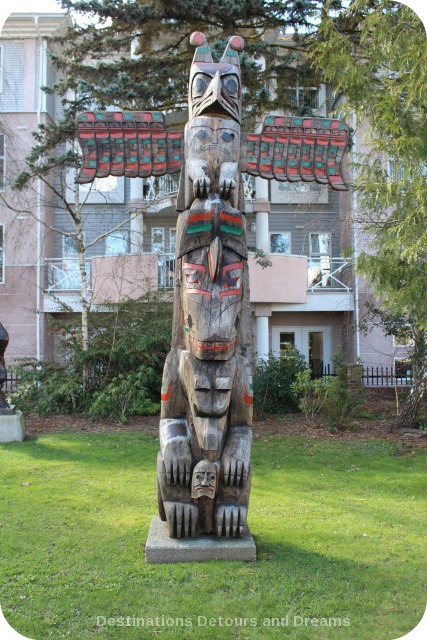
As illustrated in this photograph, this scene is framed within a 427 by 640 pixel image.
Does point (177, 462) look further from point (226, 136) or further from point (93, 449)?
point (93, 449)

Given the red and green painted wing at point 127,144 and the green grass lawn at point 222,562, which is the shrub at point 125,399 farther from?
the red and green painted wing at point 127,144

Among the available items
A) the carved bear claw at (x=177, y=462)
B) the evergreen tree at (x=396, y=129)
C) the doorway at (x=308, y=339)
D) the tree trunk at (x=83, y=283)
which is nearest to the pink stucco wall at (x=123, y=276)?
the tree trunk at (x=83, y=283)

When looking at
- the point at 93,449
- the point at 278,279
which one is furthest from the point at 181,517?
the point at 278,279

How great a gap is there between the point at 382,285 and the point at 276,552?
467 cm

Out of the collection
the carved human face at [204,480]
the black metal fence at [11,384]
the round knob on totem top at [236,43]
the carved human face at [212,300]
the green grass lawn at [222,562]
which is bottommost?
the green grass lawn at [222,562]

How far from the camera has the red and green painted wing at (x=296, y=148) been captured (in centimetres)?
514

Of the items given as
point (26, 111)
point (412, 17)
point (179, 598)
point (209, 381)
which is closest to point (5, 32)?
point (26, 111)

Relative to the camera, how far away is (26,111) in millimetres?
Result: 16531

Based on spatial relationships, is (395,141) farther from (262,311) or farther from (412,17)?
(262,311)

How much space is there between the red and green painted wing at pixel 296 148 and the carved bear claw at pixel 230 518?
3.04m

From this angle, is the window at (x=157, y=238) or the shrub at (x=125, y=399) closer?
the shrub at (x=125, y=399)

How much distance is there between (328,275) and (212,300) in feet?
40.8

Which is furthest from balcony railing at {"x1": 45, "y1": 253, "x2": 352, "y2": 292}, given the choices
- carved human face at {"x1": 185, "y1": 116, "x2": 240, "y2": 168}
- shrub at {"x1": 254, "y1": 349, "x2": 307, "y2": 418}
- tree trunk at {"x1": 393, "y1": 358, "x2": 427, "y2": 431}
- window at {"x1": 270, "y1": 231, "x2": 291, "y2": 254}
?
carved human face at {"x1": 185, "y1": 116, "x2": 240, "y2": 168}

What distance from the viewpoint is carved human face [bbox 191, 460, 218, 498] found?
4.21 metres
